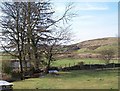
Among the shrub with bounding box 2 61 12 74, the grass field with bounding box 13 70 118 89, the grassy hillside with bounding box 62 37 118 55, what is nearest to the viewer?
the grass field with bounding box 13 70 118 89

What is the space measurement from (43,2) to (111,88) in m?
16.6

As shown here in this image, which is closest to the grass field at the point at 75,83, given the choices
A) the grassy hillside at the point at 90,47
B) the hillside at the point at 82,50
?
the hillside at the point at 82,50

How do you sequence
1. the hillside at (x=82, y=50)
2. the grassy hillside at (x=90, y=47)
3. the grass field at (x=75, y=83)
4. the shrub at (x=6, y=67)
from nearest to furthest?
1. the grass field at (x=75, y=83)
2. the shrub at (x=6, y=67)
3. the hillside at (x=82, y=50)
4. the grassy hillside at (x=90, y=47)

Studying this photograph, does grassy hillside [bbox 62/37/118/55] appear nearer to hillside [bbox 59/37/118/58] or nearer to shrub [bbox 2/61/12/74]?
hillside [bbox 59/37/118/58]

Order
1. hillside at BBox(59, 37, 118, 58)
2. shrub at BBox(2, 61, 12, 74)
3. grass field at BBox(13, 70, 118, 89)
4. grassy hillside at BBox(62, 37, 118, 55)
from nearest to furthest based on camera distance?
grass field at BBox(13, 70, 118, 89) < shrub at BBox(2, 61, 12, 74) < hillside at BBox(59, 37, 118, 58) < grassy hillside at BBox(62, 37, 118, 55)

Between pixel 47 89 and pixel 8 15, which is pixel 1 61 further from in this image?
pixel 47 89

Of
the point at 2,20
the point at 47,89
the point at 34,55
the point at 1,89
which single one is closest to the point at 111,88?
the point at 47,89

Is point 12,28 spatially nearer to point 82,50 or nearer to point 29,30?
point 29,30

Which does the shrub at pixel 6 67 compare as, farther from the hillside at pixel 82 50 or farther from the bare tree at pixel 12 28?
the hillside at pixel 82 50

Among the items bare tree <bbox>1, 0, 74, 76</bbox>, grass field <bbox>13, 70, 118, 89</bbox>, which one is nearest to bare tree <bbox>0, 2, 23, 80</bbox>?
bare tree <bbox>1, 0, 74, 76</bbox>

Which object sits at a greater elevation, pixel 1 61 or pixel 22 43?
pixel 22 43

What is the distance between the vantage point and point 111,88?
12367 mm

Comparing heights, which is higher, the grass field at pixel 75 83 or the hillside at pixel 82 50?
the hillside at pixel 82 50

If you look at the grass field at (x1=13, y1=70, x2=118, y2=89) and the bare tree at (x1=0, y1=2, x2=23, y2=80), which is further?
the bare tree at (x1=0, y1=2, x2=23, y2=80)
